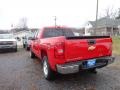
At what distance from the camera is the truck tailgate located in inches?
203

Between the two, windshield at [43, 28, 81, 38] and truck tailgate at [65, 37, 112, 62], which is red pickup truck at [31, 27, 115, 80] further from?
windshield at [43, 28, 81, 38]

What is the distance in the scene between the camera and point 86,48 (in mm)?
5418

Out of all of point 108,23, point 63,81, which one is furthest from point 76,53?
point 108,23

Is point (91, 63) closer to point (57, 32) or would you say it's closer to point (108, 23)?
point (57, 32)

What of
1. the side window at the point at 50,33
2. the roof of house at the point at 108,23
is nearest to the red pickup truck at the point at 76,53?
the side window at the point at 50,33

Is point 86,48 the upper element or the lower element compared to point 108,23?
lower

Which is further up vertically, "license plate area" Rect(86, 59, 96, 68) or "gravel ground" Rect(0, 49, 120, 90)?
"license plate area" Rect(86, 59, 96, 68)

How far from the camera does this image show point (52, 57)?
5.50 metres

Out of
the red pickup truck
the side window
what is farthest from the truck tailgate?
the side window

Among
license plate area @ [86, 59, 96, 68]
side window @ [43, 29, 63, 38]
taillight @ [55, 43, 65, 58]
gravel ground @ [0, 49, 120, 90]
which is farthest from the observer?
side window @ [43, 29, 63, 38]

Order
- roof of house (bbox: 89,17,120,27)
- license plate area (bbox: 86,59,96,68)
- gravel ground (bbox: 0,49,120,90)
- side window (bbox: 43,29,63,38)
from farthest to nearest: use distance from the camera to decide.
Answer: roof of house (bbox: 89,17,120,27) < side window (bbox: 43,29,63,38) < gravel ground (bbox: 0,49,120,90) < license plate area (bbox: 86,59,96,68)

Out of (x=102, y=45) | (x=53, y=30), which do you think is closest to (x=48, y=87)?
(x=102, y=45)

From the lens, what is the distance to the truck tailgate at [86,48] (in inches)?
203

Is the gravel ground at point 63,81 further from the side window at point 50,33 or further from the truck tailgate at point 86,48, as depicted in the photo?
the side window at point 50,33
